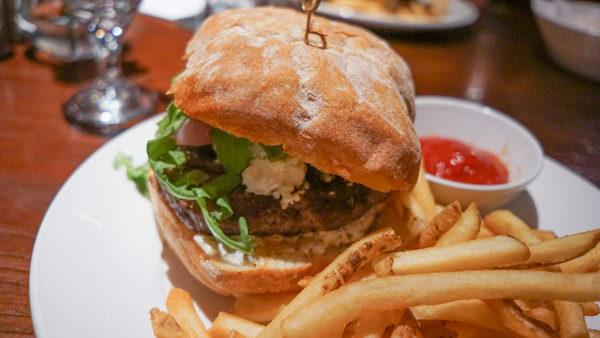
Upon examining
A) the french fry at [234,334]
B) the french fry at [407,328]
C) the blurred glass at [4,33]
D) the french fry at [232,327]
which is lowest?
the blurred glass at [4,33]

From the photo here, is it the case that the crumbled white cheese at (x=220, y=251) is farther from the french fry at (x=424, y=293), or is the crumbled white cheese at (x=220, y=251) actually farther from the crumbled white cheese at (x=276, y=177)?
the french fry at (x=424, y=293)

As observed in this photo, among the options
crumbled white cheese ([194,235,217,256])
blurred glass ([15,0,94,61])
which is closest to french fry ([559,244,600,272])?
crumbled white cheese ([194,235,217,256])

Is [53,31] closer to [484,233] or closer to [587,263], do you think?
[484,233]

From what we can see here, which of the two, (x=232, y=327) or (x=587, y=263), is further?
(x=587, y=263)

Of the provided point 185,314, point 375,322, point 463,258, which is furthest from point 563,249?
point 185,314

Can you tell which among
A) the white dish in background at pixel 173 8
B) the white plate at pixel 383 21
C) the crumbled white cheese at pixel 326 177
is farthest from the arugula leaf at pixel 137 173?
the white plate at pixel 383 21

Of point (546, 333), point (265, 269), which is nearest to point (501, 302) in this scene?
point (546, 333)
